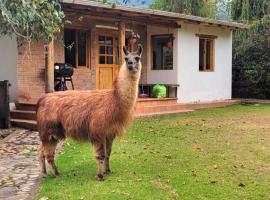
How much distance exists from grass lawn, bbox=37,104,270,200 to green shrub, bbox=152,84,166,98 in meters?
4.64

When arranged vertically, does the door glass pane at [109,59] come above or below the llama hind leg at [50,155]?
above

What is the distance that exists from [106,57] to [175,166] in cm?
978

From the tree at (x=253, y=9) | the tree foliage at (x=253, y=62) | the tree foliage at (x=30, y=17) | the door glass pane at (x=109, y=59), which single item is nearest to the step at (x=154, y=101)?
the door glass pane at (x=109, y=59)

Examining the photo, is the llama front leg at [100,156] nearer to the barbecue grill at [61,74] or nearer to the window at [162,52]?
the barbecue grill at [61,74]

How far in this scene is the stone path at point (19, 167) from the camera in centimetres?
589

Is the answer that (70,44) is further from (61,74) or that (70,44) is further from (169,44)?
(169,44)

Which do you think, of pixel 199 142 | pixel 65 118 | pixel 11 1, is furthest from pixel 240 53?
pixel 11 1

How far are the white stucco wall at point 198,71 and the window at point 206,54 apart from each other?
0.23 m

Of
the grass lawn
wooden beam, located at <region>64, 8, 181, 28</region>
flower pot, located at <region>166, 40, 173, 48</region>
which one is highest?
wooden beam, located at <region>64, 8, 181, 28</region>

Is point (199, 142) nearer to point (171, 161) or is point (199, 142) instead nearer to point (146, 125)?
point (171, 161)

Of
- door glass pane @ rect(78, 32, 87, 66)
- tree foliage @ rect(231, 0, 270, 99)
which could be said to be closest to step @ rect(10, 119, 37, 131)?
door glass pane @ rect(78, 32, 87, 66)

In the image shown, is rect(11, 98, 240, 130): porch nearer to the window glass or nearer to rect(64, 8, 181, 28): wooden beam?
the window glass

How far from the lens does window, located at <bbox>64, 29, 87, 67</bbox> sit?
49.3ft

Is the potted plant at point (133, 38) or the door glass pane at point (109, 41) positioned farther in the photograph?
the door glass pane at point (109, 41)
